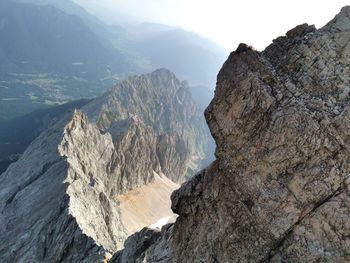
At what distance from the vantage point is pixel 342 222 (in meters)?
22.6

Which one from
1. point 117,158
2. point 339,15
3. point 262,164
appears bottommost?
point 117,158

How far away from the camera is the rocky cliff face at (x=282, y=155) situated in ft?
76.4

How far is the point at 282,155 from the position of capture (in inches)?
980

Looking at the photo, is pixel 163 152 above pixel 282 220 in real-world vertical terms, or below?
below

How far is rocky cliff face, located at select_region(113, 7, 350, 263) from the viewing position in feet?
76.4

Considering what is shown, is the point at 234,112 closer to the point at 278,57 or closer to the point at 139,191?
the point at 278,57

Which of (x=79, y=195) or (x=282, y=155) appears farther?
(x=79, y=195)

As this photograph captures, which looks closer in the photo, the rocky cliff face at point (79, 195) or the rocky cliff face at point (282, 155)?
the rocky cliff face at point (282, 155)

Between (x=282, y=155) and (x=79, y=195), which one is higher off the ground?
(x=282, y=155)

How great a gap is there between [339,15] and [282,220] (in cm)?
1184

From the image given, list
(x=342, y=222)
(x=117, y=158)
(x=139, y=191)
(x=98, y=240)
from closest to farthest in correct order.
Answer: (x=342, y=222) → (x=98, y=240) → (x=117, y=158) → (x=139, y=191)

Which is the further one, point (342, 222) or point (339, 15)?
point (339, 15)

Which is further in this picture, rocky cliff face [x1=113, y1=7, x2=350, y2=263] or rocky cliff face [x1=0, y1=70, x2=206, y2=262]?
rocky cliff face [x1=0, y1=70, x2=206, y2=262]

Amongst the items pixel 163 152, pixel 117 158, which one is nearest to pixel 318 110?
pixel 117 158
